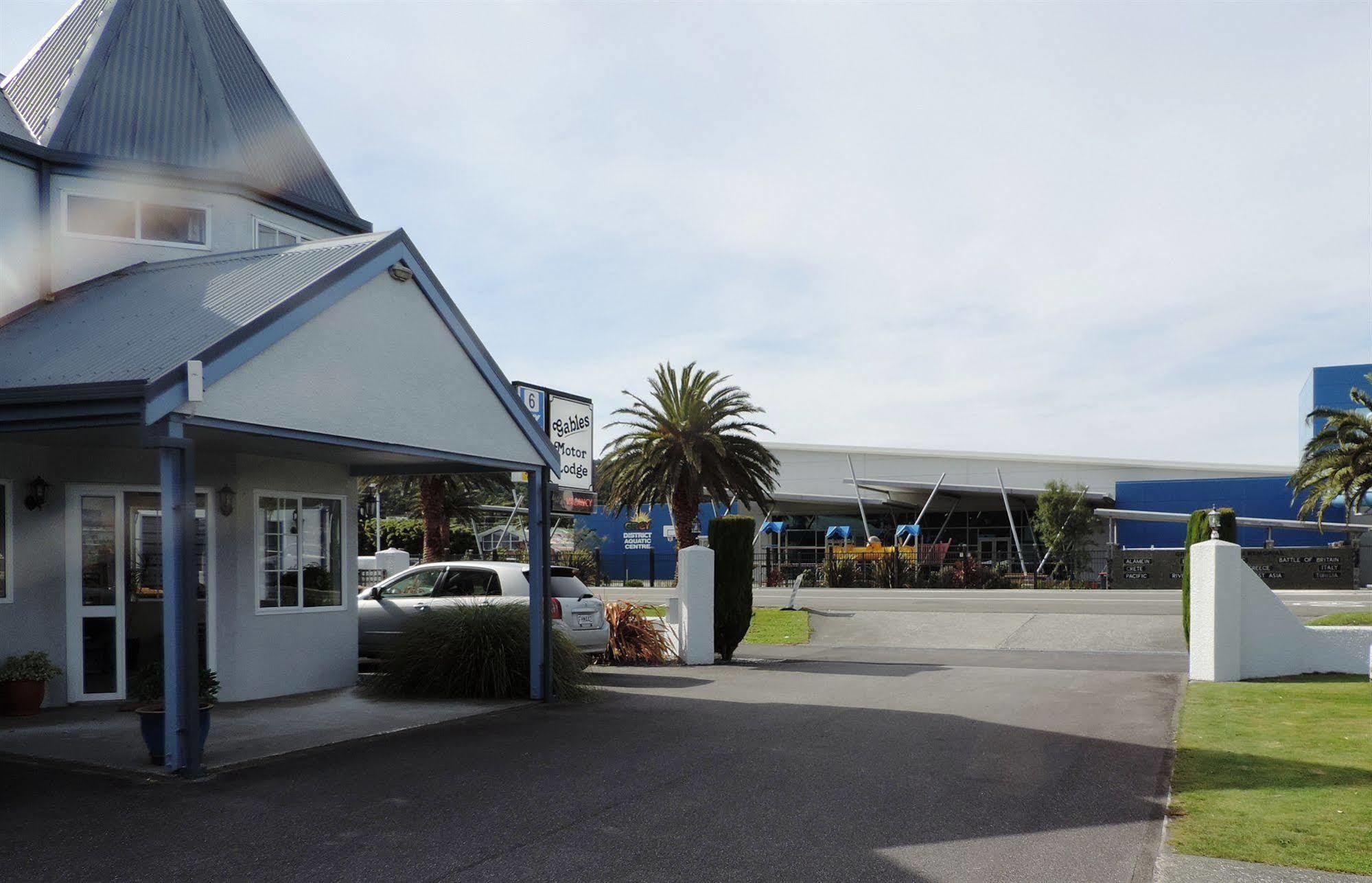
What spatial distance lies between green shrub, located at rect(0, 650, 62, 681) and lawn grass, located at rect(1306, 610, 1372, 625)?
59.6ft

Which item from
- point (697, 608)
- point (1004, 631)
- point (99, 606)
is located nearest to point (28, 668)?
point (99, 606)

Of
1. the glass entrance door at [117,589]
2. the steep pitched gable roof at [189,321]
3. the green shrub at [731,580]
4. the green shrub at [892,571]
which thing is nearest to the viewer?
the steep pitched gable roof at [189,321]

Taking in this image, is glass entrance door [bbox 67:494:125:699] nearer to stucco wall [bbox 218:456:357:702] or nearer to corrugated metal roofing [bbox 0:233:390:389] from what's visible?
stucco wall [bbox 218:456:357:702]

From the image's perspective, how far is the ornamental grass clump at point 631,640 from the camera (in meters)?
17.6

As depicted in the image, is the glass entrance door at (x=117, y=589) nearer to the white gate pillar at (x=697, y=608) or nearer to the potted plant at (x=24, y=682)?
the potted plant at (x=24, y=682)

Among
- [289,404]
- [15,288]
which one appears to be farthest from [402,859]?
[15,288]

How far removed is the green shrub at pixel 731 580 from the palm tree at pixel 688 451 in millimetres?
11769

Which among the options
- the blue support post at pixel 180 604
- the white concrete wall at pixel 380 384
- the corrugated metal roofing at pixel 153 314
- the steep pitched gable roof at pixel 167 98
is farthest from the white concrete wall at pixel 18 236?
the blue support post at pixel 180 604

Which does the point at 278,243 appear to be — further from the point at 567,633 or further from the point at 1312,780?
the point at 1312,780

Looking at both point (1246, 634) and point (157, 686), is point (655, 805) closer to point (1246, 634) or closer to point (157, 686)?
point (157, 686)

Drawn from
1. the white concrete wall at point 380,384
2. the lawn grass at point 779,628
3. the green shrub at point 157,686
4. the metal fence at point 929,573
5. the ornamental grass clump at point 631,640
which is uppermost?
the white concrete wall at point 380,384

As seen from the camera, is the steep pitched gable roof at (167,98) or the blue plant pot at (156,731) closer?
the blue plant pot at (156,731)

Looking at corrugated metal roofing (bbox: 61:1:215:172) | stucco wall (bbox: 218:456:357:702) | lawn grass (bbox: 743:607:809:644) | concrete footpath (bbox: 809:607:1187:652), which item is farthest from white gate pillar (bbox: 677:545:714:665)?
corrugated metal roofing (bbox: 61:1:215:172)

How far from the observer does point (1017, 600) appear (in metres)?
31.3
